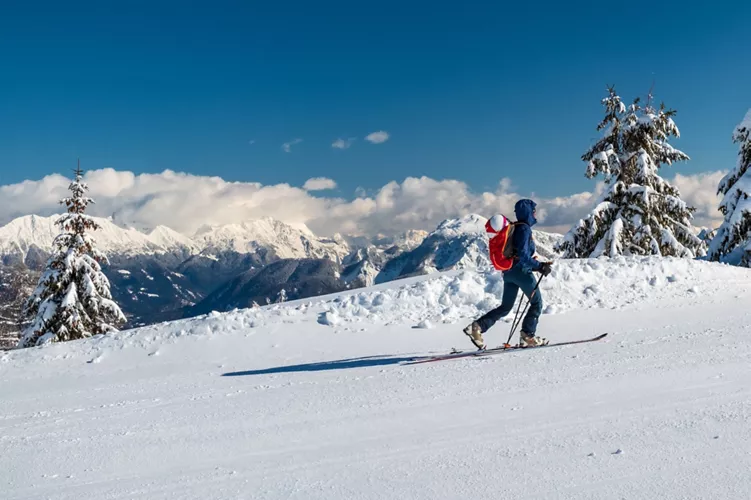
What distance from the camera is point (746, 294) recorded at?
10.2 metres

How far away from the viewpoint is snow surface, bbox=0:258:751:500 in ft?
11.0

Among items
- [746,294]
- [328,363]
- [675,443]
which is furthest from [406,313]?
[675,443]

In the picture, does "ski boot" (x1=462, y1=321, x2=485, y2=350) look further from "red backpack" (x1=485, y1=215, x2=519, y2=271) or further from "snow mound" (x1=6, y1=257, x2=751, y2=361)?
"snow mound" (x1=6, y1=257, x2=751, y2=361)

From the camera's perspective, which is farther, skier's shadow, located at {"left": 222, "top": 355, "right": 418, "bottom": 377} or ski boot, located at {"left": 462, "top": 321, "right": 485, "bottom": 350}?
skier's shadow, located at {"left": 222, "top": 355, "right": 418, "bottom": 377}

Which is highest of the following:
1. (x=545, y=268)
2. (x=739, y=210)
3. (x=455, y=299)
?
(x=739, y=210)

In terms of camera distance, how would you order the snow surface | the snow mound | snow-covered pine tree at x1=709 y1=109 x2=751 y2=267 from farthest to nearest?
snow-covered pine tree at x1=709 y1=109 x2=751 y2=267
the snow mound
the snow surface

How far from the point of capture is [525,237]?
7.11 m

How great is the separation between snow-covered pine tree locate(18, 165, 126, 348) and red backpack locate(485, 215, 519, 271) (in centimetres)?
2250

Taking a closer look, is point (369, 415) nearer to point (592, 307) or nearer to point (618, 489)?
point (618, 489)

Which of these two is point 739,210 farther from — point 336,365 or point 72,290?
point 72,290

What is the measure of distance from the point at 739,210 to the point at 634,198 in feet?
18.5

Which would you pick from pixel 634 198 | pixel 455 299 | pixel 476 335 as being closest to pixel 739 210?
pixel 634 198

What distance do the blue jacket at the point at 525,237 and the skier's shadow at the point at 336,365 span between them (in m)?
2.17

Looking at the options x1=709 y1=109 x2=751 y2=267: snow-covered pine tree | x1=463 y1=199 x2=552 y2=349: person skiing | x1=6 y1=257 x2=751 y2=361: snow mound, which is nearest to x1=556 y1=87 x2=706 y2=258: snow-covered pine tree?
x1=709 y1=109 x2=751 y2=267: snow-covered pine tree
